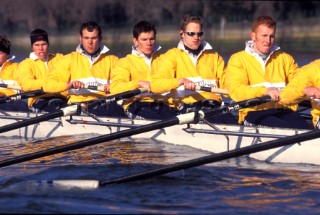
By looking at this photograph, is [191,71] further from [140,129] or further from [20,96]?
[20,96]

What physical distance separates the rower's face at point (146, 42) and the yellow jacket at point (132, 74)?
152 millimetres

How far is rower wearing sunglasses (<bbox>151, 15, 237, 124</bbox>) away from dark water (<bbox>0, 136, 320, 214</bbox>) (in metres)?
0.88

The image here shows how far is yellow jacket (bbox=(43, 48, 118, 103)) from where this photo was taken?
1527cm

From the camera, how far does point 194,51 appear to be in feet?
46.2

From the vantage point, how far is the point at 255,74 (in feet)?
43.0

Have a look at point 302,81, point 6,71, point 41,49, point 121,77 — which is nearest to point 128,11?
point 6,71

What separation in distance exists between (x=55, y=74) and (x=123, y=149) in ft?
6.48

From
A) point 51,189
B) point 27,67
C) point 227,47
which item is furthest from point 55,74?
point 227,47

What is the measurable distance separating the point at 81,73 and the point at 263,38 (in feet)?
11.6

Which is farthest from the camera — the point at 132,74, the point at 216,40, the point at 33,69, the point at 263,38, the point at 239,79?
the point at 216,40

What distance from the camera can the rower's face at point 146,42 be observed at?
47.8 ft

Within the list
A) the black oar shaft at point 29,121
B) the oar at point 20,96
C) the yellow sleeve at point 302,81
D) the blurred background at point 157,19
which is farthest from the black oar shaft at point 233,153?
the blurred background at point 157,19

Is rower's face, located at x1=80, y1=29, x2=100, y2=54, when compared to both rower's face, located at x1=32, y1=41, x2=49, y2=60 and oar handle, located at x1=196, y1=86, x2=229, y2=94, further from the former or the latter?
oar handle, located at x1=196, y1=86, x2=229, y2=94

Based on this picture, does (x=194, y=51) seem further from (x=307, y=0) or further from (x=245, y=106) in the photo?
(x=307, y=0)
